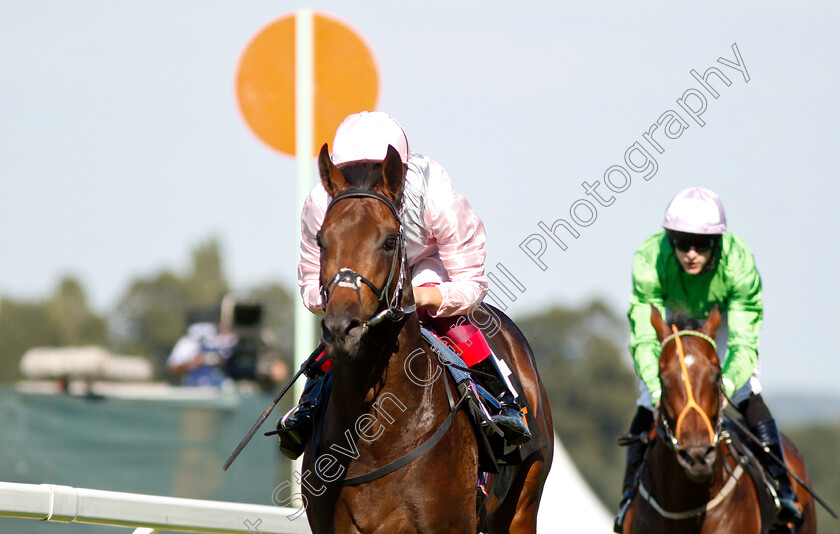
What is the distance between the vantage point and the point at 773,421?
807cm

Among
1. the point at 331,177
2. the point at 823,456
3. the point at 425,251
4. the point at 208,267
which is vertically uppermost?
the point at 331,177

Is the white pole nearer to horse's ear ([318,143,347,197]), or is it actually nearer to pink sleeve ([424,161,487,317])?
pink sleeve ([424,161,487,317])

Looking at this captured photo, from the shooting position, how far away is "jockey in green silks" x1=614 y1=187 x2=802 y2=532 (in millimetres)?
7559

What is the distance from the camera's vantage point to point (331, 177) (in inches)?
188

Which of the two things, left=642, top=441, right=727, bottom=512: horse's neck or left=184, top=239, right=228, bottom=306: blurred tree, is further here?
left=184, top=239, right=228, bottom=306: blurred tree

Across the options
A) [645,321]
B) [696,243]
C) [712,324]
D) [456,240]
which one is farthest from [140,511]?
[696,243]

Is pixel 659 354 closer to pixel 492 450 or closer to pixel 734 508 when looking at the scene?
pixel 734 508

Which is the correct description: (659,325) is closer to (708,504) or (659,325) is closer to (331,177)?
(708,504)

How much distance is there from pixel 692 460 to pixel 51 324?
74.7 m

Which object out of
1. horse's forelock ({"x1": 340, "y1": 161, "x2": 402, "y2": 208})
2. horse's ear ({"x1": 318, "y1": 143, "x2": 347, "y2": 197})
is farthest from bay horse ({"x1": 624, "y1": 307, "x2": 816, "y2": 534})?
horse's ear ({"x1": 318, "y1": 143, "x2": 347, "y2": 197})

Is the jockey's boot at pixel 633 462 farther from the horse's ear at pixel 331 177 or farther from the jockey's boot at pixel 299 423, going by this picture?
the horse's ear at pixel 331 177

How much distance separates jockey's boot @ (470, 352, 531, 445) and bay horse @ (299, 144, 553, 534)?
234mm

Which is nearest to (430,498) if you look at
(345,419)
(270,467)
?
(345,419)

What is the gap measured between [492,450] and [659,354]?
8.39 feet
